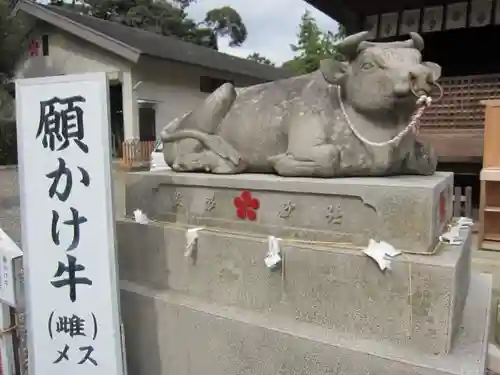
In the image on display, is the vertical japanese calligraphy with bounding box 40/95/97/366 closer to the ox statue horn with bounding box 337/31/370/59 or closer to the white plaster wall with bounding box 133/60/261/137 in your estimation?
the ox statue horn with bounding box 337/31/370/59

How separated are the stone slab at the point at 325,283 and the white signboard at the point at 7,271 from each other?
592mm

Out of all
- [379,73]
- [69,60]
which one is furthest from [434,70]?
[69,60]

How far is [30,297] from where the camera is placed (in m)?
2.02

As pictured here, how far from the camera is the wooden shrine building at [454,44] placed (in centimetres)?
598

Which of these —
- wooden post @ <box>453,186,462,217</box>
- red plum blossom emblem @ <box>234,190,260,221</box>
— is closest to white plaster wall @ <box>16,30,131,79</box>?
wooden post @ <box>453,186,462,217</box>

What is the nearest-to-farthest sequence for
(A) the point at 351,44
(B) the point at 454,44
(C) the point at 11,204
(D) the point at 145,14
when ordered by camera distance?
(A) the point at 351,44 < (B) the point at 454,44 < (C) the point at 11,204 < (D) the point at 145,14

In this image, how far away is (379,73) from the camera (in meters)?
1.89

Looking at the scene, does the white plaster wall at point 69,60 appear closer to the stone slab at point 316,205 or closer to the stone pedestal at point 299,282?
the stone slab at point 316,205

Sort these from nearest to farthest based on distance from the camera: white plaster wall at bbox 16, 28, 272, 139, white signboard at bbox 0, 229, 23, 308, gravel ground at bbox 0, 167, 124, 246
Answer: white signboard at bbox 0, 229, 23, 308 < gravel ground at bbox 0, 167, 124, 246 < white plaster wall at bbox 16, 28, 272, 139

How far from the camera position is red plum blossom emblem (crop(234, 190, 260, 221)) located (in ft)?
6.97

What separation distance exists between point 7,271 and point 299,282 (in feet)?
4.22

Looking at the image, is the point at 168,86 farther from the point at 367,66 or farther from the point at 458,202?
the point at 367,66

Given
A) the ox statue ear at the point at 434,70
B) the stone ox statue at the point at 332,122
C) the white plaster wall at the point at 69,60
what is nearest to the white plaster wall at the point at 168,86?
the white plaster wall at the point at 69,60

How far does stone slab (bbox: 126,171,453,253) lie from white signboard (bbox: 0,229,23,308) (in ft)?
2.24
